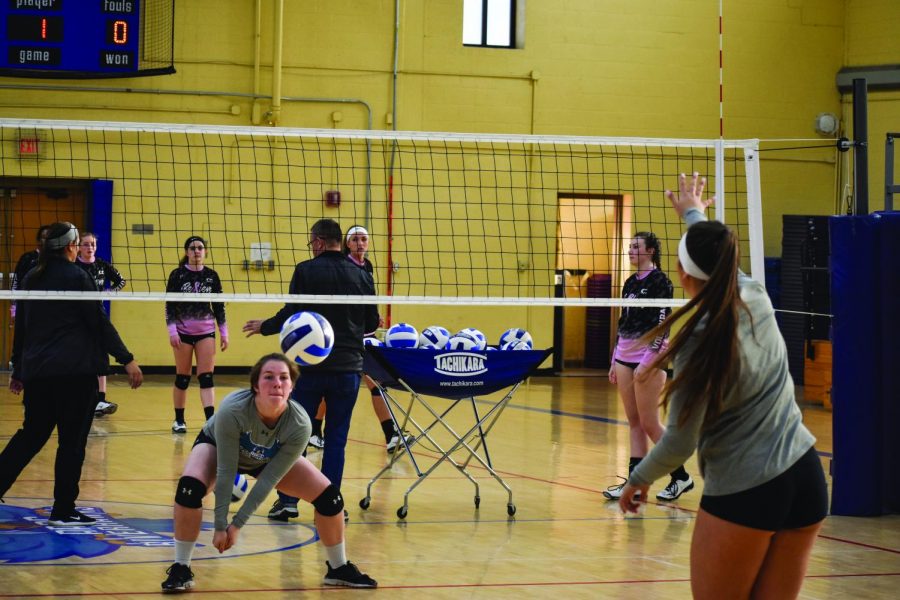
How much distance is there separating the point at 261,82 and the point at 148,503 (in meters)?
9.22

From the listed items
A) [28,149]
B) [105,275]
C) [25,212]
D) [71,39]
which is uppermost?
[71,39]

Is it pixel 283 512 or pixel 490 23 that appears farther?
pixel 490 23

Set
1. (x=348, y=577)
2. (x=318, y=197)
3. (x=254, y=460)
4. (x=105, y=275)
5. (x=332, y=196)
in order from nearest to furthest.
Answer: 1. (x=254, y=460)
2. (x=348, y=577)
3. (x=105, y=275)
4. (x=332, y=196)
5. (x=318, y=197)

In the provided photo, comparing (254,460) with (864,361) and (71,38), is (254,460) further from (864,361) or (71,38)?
(71,38)

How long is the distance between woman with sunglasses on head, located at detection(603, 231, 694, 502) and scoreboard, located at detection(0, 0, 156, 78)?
7631 mm

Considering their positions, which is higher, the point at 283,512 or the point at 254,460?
the point at 254,460

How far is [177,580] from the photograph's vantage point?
4.56 meters

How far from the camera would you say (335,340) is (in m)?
5.90

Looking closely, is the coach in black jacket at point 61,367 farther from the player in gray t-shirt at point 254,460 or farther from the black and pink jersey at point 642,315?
the black and pink jersey at point 642,315

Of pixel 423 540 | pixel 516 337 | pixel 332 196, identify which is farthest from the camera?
pixel 332 196

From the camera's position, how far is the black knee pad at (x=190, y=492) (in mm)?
4508

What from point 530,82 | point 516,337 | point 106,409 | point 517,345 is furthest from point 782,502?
point 530,82

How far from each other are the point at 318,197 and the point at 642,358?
8.64 m

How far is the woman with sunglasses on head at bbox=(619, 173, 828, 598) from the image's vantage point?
2809 millimetres
